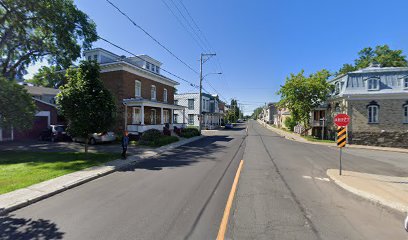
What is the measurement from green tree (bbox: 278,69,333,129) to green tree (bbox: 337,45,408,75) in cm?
1147

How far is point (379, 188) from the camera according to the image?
7.35 metres

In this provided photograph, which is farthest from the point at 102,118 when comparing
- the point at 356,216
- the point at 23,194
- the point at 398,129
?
the point at 398,129

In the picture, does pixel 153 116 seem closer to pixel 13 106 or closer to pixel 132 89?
pixel 132 89

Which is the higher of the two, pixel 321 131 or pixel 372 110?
pixel 372 110

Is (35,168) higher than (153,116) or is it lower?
lower

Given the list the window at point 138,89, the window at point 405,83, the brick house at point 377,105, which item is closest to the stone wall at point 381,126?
the brick house at point 377,105

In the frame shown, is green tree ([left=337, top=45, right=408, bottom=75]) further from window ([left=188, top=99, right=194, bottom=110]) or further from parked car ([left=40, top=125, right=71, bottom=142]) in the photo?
parked car ([left=40, top=125, right=71, bottom=142])

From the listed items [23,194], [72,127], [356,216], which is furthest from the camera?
[72,127]

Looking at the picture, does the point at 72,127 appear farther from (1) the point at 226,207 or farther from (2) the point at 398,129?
(2) the point at 398,129

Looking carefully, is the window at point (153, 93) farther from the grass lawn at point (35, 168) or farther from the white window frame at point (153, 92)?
the grass lawn at point (35, 168)

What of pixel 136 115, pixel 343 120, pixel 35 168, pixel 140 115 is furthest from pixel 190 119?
pixel 343 120

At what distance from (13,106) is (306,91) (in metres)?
28.7

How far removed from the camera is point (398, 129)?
22.3 meters

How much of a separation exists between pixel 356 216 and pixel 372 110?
23310mm
